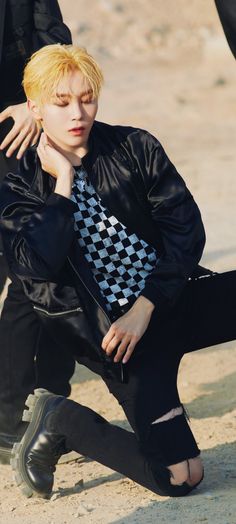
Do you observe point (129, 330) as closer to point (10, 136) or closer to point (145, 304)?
point (145, 304)

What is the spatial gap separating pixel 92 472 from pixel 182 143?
33.1 feet

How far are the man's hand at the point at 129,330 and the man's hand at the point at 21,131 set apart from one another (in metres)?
0.96

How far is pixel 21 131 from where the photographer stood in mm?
4840

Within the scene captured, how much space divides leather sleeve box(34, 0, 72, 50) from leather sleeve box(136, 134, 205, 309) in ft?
2.99

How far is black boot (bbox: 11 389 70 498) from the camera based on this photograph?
4.25 metres

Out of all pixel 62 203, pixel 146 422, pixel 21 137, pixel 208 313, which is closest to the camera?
pixel 62 203

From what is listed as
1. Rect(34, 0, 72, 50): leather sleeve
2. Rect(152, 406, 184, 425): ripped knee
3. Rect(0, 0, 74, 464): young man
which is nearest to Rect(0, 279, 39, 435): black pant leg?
Rect(0, 0, 74, 464): young man

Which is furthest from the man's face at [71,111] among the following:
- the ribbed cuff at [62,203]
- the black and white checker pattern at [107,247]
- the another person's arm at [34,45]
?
the another person's arm at [34,45]

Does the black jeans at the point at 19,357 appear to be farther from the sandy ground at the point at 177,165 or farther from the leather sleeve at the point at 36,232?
the leather sleeve at the point at 36,232

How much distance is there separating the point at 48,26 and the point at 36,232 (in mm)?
1308

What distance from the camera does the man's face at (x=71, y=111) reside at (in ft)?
13.7

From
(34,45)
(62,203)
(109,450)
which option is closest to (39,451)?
(109,450)

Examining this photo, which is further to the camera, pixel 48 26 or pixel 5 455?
pixel 48 26

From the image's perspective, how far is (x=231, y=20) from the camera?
4637 millimetres
